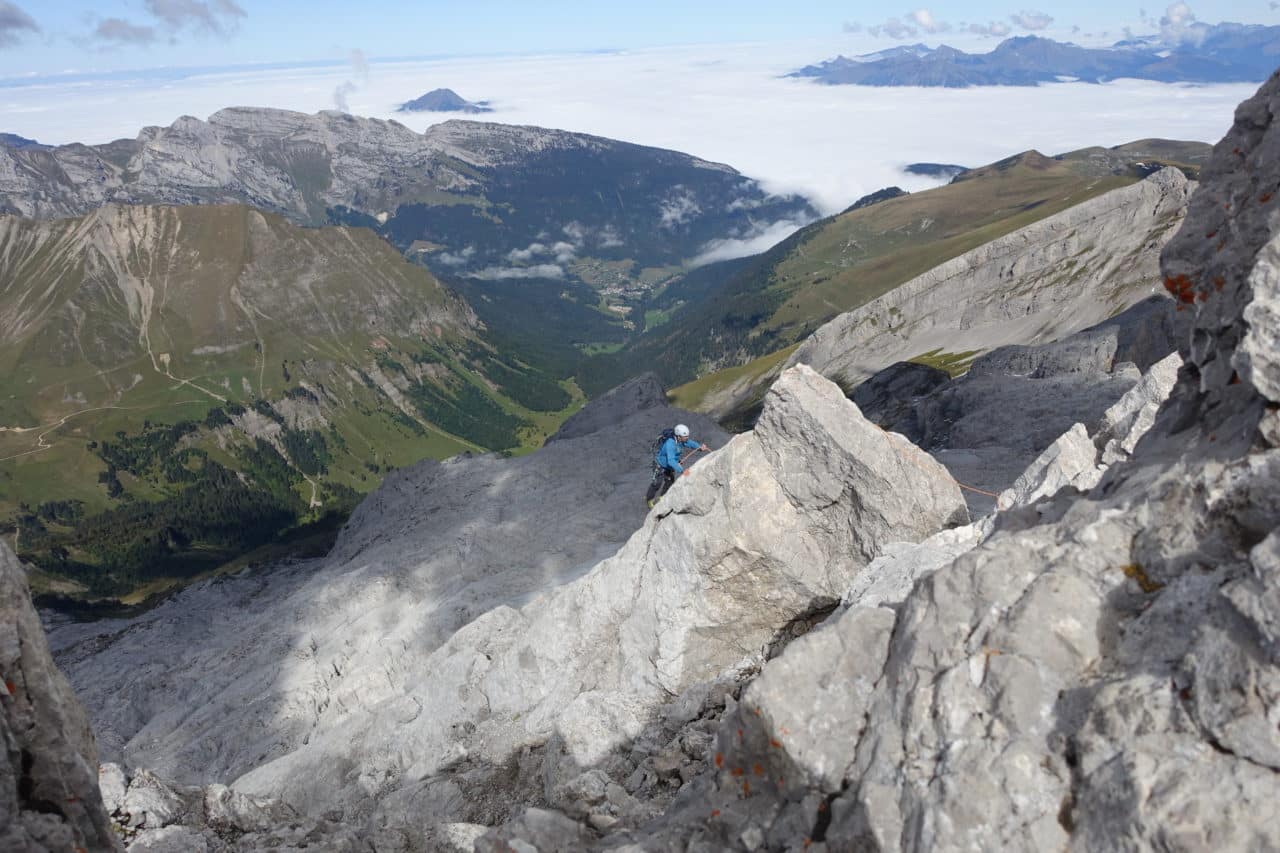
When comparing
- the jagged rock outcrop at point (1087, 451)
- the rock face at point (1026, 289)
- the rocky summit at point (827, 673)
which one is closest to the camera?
the rocky summit at point (827, 673)

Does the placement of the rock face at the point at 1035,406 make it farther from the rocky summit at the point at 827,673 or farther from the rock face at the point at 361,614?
the rock face at the point at 361,614

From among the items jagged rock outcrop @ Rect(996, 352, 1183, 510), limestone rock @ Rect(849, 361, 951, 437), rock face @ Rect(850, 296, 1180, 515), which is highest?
jagged rock outcrop @ Rect(996, 352, 1183, 510)

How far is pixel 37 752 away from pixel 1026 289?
185977 millimetres

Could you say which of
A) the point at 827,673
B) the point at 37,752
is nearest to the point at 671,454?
the point at 827,673

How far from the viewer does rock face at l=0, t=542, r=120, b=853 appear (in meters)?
15.4

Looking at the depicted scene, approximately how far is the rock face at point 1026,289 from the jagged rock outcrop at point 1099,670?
135 m

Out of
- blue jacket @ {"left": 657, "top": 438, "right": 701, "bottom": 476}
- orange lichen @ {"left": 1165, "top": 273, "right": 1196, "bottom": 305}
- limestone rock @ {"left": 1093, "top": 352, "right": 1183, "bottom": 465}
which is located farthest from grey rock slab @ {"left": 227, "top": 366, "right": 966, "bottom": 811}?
orange lichen @ {"left": 1165, "top": 273, "right": 1196, "bottom": 305}

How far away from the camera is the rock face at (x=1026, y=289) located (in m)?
146

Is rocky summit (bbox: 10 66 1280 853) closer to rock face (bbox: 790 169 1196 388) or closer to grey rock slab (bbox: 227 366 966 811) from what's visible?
grey rock slab (bbox: 227 366 966 811)

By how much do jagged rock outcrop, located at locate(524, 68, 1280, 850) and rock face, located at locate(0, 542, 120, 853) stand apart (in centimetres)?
1274

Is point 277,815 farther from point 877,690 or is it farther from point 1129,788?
point 1129,788

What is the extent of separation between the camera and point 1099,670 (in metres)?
11.6

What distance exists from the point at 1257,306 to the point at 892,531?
15.9 metres

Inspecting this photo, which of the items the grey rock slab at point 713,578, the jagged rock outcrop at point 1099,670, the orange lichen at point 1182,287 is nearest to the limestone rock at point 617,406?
the grey rock slab at point 713,578
